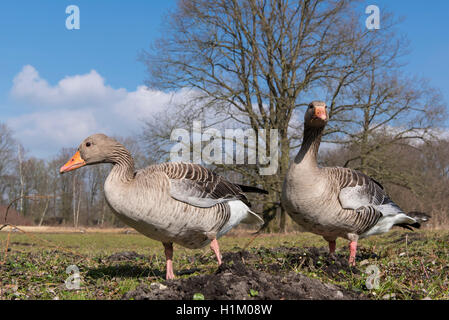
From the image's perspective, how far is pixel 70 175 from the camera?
48.4 m

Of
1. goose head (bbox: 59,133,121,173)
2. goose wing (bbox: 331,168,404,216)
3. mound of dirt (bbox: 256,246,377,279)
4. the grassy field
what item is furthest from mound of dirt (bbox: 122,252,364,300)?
goose wing (bbox: 331,168,404,216)

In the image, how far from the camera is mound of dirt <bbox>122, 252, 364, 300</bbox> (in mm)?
3571

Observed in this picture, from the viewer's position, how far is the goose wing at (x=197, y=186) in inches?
210

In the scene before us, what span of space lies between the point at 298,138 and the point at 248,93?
16.7ft

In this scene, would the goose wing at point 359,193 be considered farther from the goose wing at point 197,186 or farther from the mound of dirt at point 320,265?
the goose wing at point 197,186

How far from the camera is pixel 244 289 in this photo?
3596 millimetres

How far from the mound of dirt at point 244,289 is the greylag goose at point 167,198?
1216mm

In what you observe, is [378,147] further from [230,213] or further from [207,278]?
[207,278]

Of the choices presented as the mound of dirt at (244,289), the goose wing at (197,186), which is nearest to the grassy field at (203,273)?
the mound of dirt at (244,289)

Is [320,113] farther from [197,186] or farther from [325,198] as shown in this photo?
[197,186]

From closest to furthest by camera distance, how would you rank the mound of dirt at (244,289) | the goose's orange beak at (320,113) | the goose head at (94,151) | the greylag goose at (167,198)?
the mound of dirt at (244,289) → the greylag goose at (167,198) → the goose head at (94,151) → the goose's orange beak at (320,113)

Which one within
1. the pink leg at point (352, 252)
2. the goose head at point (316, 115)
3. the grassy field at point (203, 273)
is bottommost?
the grassy field at point (203, 273)

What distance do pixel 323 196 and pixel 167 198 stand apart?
2409 millimetres

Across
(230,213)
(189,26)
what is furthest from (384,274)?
(189,26)
